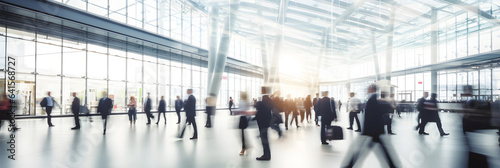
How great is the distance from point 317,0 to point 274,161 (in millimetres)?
19053

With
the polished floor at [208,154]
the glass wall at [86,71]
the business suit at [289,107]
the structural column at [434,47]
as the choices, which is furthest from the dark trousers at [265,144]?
the structural column at [434,47]

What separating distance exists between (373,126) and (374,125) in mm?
19

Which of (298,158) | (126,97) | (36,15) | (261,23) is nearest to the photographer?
(298,158)

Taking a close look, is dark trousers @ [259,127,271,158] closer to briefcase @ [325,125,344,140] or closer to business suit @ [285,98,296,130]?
briefcase @ [325,125,344,140]

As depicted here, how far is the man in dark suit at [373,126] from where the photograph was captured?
12.2 ft

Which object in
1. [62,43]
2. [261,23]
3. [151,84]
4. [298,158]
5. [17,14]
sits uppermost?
[261,23]

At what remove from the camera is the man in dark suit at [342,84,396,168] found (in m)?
3.71

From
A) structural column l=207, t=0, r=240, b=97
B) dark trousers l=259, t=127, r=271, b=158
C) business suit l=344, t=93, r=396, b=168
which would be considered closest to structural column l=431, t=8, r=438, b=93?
structural column l=207, t=0, r=240, b=97

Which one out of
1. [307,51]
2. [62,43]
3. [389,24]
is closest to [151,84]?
[62,43]

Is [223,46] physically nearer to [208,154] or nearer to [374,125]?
[208,154]

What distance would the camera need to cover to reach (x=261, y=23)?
991 inches

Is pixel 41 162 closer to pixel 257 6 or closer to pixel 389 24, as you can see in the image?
pixel 257 6

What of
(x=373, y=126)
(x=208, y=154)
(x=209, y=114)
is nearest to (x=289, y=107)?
(x=209, y=114)

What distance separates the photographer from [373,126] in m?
3.78
